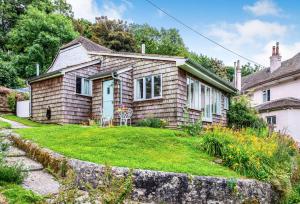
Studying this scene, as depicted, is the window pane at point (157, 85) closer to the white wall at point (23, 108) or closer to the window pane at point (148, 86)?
the window pane at point (148, 86)

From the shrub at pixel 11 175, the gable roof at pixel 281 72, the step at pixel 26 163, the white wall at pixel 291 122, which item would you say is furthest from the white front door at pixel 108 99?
the gable roof at pixel 281 72

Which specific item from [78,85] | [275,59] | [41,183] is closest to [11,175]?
[41,183]

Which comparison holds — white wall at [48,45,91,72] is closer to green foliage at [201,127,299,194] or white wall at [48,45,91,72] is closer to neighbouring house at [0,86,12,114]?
neighbouring house at [0,86,12,114]

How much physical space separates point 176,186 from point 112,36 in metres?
38.2

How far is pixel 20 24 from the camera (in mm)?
38438

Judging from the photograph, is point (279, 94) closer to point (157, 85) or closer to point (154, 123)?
point (157, 85)

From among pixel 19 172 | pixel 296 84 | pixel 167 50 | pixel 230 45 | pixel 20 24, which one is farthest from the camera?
pixel 167 50

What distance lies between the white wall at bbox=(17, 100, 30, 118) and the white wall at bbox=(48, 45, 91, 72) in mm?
4466

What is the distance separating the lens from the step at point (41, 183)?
7.39m

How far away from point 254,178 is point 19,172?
5.95 m

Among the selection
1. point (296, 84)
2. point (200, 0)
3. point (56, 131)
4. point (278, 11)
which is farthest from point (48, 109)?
point (296, 84)

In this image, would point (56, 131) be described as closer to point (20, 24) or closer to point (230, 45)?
point (230, 45)

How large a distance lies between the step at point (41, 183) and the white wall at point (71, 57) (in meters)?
15.7

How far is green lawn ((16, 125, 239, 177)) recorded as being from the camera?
29.3 ft
